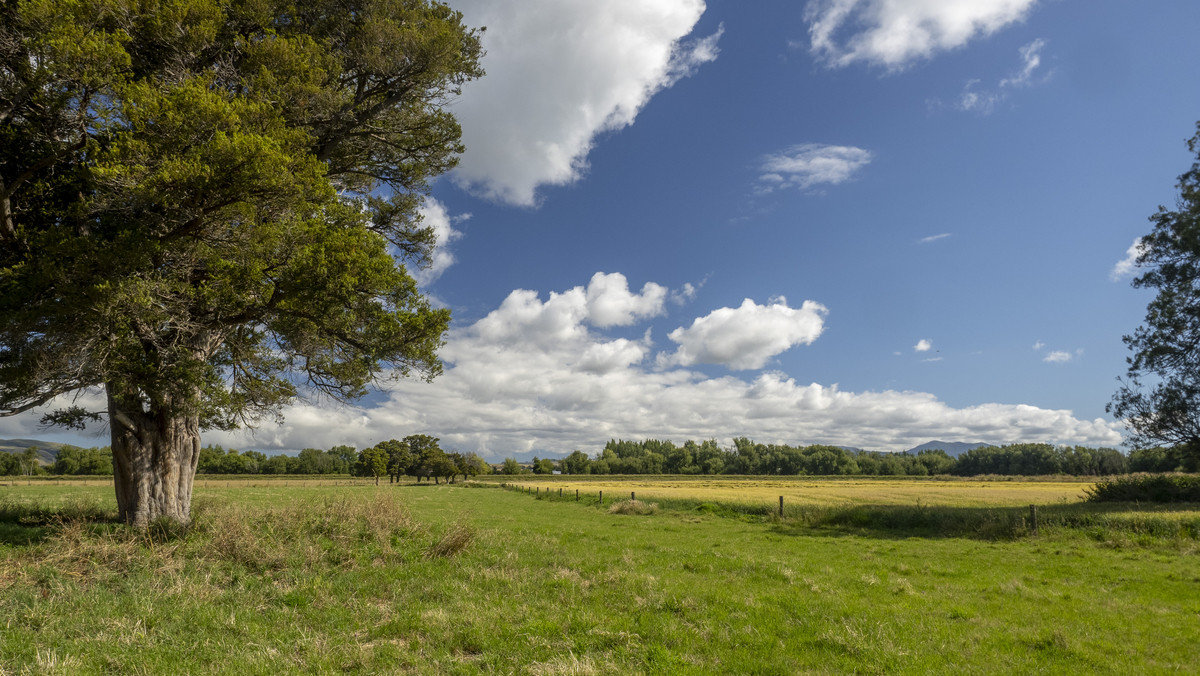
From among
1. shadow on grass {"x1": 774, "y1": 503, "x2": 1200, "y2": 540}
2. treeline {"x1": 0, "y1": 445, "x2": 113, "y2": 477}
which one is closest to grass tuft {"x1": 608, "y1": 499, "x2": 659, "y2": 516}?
shadow on grass {"x1": 774, "y1": 503, "x2": 1200, "y2": 540}

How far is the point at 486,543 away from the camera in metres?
14.2

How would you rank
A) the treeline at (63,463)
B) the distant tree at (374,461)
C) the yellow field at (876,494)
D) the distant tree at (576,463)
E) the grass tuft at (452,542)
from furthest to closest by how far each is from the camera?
the distant tree at (576,463)
the treeline at (63,463)
the distant tree at (374,461)
the yellow field at (876,494)
the grass tuft at (452,542)

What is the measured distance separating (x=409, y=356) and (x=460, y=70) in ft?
32.1

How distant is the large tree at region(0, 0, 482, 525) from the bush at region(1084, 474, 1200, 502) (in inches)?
1620

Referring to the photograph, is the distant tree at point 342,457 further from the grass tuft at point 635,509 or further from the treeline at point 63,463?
the grass tuft at point 635,509

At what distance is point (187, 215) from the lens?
11.3m

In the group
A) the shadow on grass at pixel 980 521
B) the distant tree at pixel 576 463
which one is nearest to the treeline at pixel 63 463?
the distant tree at pixel 576 463

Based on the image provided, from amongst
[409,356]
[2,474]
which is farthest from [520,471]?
[409,356]

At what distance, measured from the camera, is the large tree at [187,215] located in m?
10.4

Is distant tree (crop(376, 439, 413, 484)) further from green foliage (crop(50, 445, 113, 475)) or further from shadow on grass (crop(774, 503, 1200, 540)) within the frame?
shadow on grass (crop(774, 503, 1200, 540))

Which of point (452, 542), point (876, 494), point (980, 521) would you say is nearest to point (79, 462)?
point (452, 542)

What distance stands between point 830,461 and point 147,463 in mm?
171444

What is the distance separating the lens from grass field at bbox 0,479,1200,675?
262 inches

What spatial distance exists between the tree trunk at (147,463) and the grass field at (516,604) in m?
0.86
